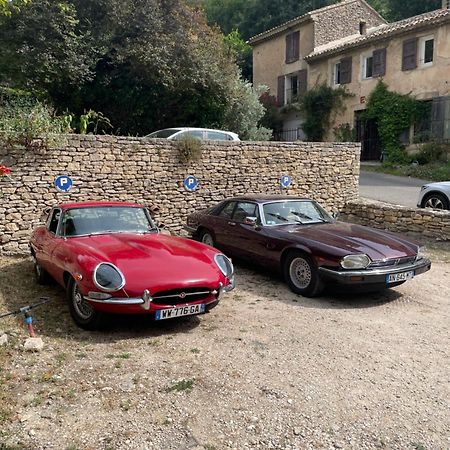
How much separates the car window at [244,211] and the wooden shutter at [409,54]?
18.1 m

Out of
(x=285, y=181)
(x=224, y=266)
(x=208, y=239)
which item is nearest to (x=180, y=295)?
(x=224, y=266)

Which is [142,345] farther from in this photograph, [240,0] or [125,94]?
[240,0]

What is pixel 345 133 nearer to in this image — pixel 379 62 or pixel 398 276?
pixel 379 62

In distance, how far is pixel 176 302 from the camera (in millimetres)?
4570

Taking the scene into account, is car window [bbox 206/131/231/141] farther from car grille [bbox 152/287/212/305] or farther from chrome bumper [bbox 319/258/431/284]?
car grille [bbox 152/287/212/305]

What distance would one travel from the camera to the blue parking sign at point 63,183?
8728 mm

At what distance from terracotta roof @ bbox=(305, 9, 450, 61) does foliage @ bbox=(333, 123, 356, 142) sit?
4.10 metres

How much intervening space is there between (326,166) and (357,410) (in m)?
10.2

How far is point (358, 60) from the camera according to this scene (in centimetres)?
2433

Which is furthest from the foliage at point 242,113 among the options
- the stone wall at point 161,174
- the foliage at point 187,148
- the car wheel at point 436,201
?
the car wheel at point 436,201

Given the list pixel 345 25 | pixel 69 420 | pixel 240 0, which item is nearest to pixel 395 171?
pixel 345 25

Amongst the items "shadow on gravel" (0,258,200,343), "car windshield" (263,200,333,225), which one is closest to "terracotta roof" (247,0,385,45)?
"car windshield" (263,200,333,225)

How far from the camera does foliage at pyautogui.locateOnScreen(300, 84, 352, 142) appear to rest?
25656 mm

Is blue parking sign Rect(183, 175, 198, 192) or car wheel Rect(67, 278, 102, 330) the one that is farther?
blue parking sign Rect(183, 175, 198, 192)
